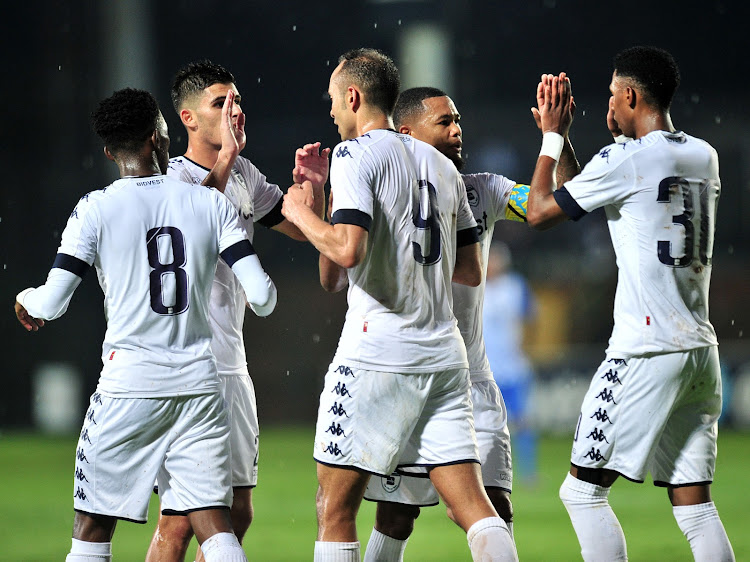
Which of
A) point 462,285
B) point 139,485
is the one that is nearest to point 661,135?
point 462,285

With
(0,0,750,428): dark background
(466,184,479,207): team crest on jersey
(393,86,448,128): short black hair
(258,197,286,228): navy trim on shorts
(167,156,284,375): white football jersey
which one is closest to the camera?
(167,156,284,375): white football jersey

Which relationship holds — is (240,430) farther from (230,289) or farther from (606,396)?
(606,396)

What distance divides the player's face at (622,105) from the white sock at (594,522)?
145cm

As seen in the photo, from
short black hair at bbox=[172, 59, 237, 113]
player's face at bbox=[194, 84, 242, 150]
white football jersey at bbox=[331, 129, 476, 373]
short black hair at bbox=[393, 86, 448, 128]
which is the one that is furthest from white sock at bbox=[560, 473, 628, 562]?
short black hair at bbox=[172, 59, 237, 113]

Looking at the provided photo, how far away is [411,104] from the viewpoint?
16.3ft

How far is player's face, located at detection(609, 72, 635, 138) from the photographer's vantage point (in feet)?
14.7

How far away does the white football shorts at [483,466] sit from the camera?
4.80 metres

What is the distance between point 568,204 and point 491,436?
113 centimetres

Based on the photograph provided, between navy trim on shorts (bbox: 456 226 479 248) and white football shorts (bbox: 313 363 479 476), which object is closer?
white football shorts (bbox: 313 363 479 476)

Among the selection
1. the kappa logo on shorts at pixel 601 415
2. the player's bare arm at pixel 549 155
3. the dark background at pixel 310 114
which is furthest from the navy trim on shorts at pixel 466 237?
the dark background at pixel 310 114

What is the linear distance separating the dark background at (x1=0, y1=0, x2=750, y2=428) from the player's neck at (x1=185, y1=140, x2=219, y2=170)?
9707 mm

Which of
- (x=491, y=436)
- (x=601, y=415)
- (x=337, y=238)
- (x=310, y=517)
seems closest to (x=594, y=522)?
(x=601, y=415)

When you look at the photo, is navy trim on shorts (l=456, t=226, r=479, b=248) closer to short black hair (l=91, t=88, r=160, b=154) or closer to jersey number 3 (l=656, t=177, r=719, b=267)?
jersey number 3 (l=656, t=177, r=719, b=267)

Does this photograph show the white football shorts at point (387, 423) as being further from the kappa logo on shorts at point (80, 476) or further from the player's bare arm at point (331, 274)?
the kappa logo on shorts at point (80, 476)
